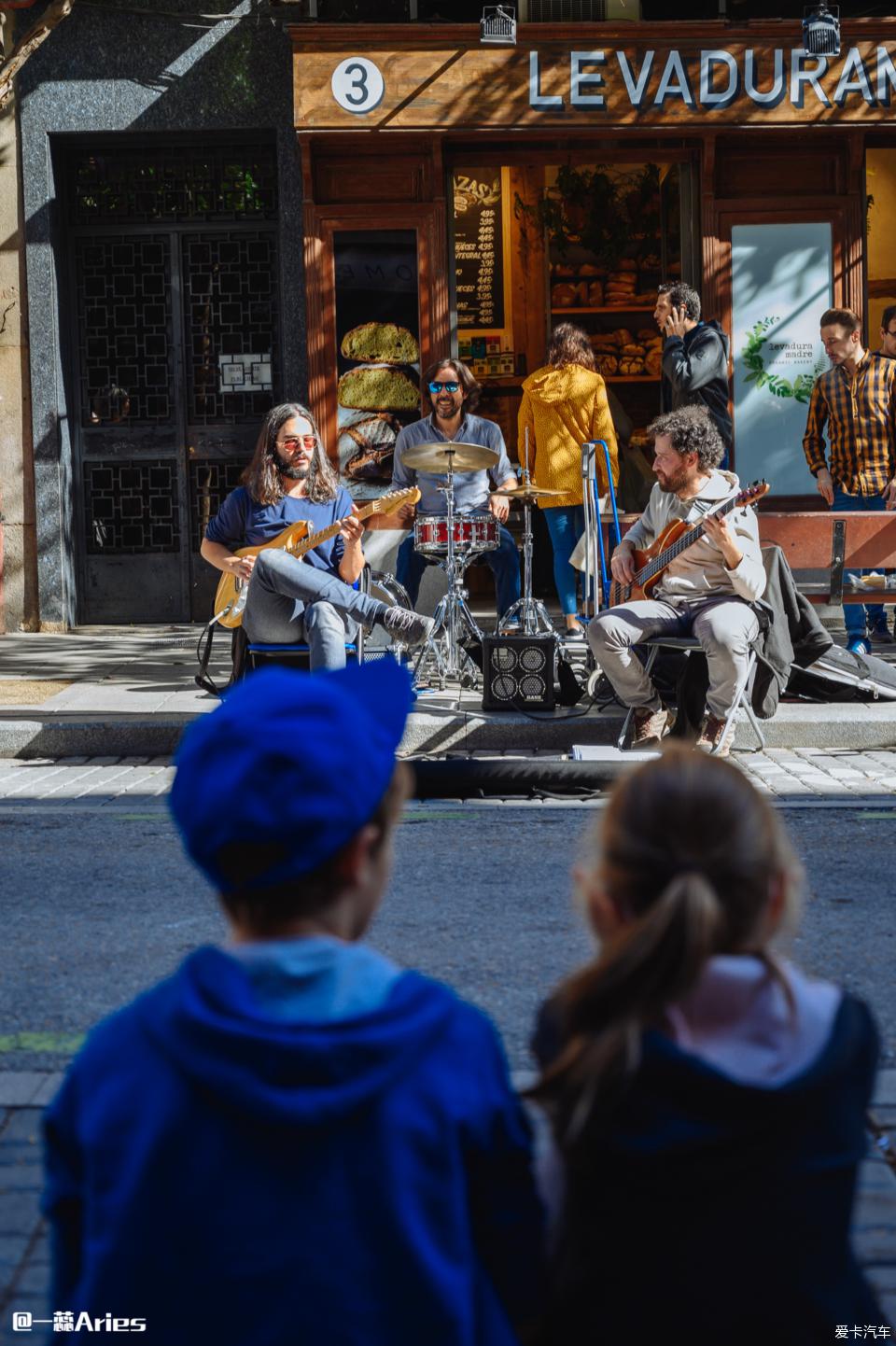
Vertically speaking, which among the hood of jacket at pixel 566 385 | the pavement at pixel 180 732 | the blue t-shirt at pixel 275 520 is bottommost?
the pavement at pixel 180 732

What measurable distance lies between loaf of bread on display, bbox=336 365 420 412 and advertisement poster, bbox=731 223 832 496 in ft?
8.08

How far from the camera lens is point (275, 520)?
902 centimetres

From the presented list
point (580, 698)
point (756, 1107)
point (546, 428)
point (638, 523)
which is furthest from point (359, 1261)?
point (546, 428)

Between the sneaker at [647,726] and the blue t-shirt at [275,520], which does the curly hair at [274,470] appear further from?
the sneaker at [647,726]

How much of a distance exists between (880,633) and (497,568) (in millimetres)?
2677

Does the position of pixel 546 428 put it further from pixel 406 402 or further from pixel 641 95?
pixel 641 95

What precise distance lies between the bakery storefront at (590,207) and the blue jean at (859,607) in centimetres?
166

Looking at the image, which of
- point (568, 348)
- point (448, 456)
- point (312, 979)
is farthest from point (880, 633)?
point (312, 979)

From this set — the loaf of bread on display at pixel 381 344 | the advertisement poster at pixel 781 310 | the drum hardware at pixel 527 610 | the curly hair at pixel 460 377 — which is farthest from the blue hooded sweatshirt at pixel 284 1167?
the advertisement poster at pixel 781 310

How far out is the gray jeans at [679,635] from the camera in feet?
26.1

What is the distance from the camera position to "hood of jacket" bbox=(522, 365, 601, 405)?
11680 millimetres

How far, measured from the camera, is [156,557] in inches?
543

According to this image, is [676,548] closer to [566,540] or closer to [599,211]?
[566,540]

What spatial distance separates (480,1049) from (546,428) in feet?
33.8
